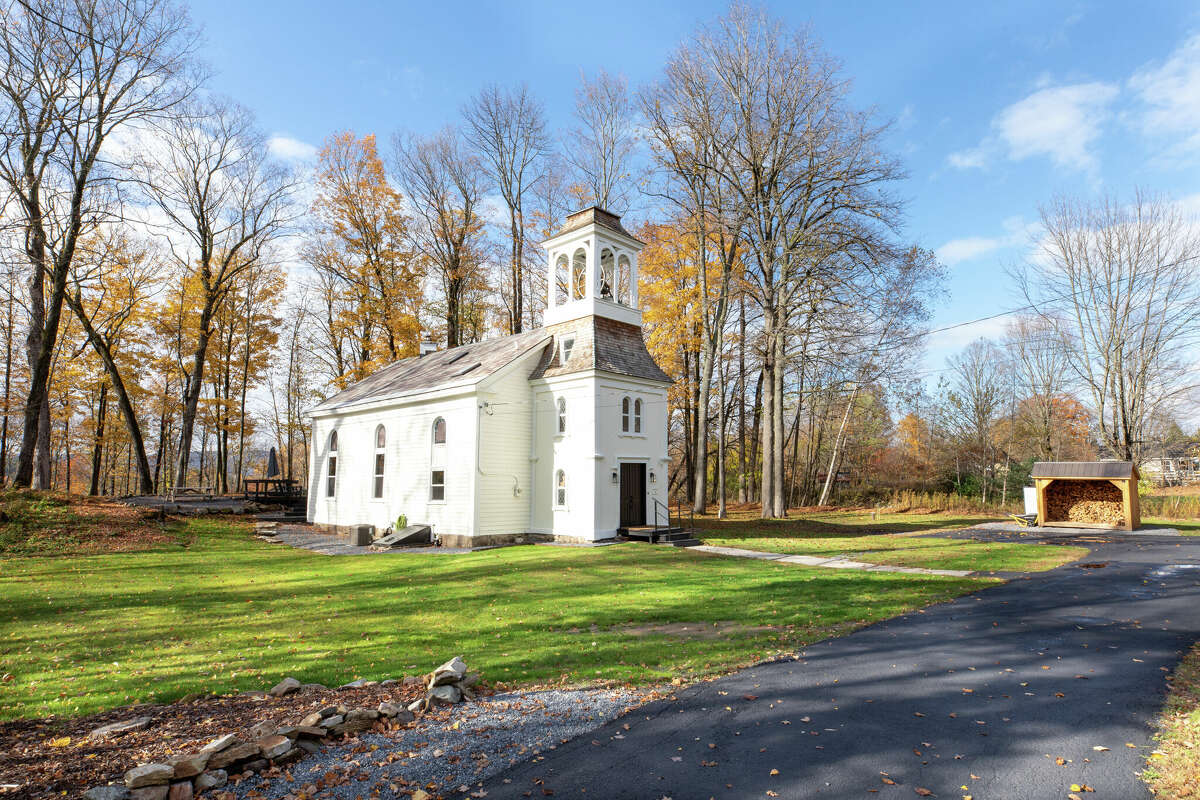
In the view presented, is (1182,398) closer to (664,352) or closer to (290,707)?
(664,352)

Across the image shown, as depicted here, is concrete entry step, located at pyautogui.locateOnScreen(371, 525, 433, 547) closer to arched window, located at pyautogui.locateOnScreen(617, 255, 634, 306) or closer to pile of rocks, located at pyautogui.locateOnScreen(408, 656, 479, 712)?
arched window, located at pyautogui.locateOnScreen(617, 255, 634, 306)

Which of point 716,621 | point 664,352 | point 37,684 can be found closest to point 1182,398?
point 664,352

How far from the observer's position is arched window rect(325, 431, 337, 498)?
25.8 m

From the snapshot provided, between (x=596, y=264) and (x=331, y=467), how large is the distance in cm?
1489

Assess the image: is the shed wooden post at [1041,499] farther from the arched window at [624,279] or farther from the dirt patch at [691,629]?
the dirt patch at [691,629]

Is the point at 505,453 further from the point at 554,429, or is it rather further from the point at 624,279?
the point at 624,279

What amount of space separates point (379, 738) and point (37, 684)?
4.55 meters

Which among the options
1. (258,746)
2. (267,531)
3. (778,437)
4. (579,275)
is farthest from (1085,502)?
(267,531)

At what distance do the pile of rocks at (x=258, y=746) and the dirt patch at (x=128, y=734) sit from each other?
180 mm

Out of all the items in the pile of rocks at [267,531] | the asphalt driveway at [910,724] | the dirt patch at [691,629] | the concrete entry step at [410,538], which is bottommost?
the pile of rocks at [267,531]

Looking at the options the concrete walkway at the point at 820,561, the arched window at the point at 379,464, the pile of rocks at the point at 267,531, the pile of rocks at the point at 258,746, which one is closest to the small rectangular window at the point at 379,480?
the arched window at the point at 379,464

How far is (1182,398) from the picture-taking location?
28109 mm

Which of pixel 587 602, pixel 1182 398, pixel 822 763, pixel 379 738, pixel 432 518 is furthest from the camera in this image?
pixel 1182 398

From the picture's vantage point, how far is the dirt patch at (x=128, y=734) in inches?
169
